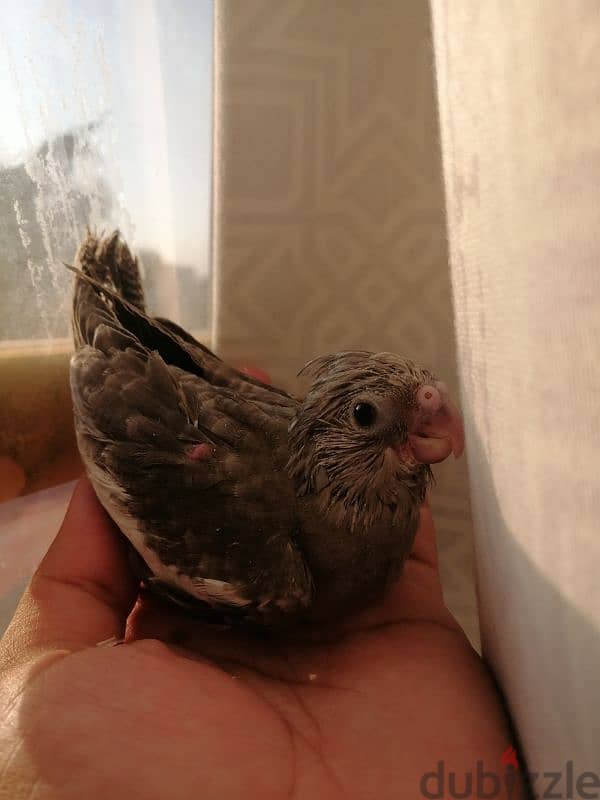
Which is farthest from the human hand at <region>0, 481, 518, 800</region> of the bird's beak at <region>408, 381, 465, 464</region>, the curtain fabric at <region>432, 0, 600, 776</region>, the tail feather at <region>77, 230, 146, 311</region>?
the tail feather at <region>77, 230, 146, 311</region>

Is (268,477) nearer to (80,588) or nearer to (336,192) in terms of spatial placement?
(80,588)

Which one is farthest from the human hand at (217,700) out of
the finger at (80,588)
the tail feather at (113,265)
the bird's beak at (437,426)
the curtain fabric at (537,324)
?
the tail feather at (113,265)

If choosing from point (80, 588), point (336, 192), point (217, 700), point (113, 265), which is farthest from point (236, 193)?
point (217, 700)

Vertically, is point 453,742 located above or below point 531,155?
below

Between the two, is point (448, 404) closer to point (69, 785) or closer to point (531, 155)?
point (531, 155)

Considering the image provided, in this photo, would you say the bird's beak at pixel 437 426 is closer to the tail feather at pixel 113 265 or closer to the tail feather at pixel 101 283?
the tail feather at pixel 101 283

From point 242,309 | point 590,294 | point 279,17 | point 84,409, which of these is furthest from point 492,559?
point 279,17
